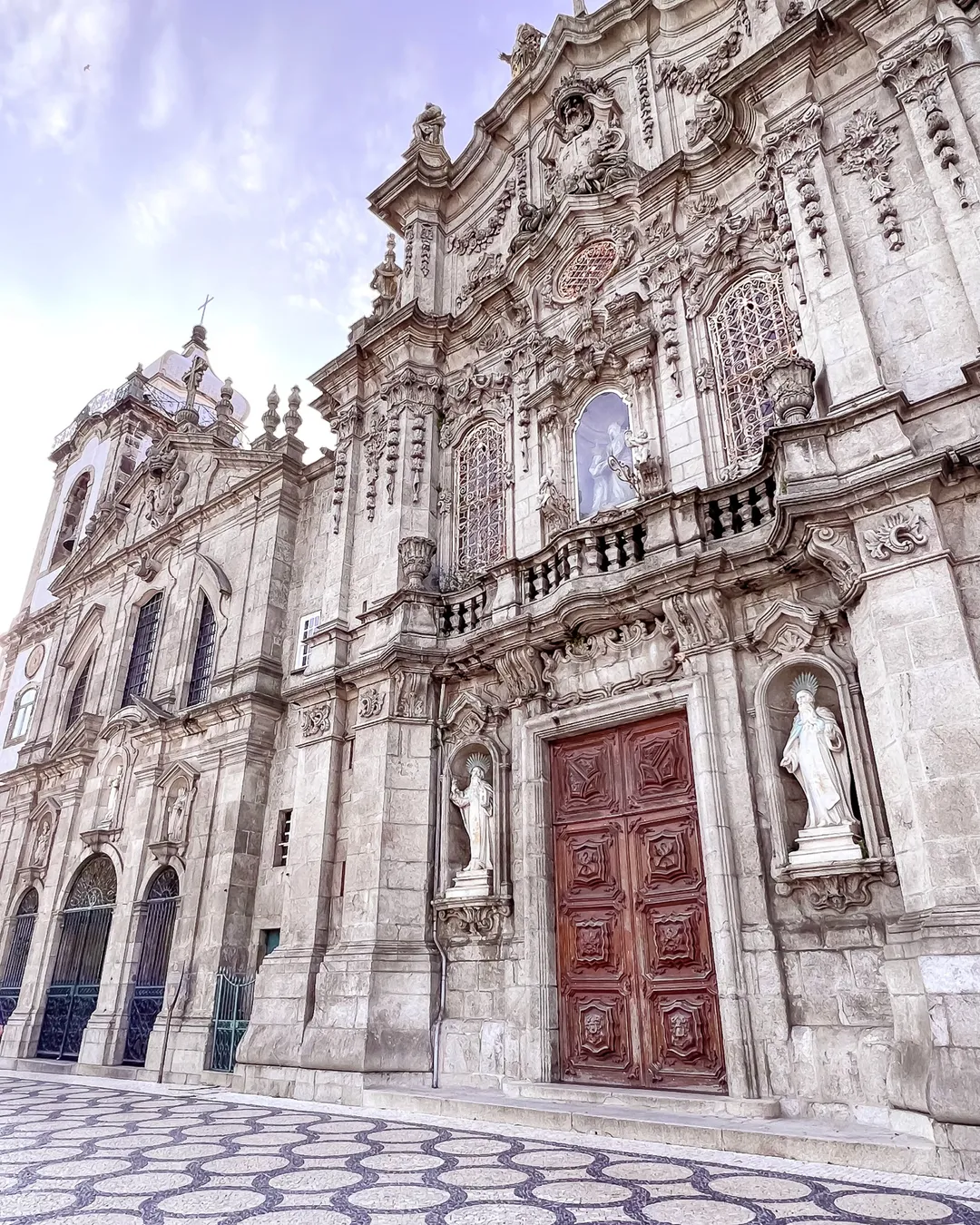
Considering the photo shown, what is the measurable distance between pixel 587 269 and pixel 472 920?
9798 millimetres

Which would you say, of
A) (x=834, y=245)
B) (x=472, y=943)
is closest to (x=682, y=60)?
(x=834, y=245)

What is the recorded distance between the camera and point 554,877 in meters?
9.77

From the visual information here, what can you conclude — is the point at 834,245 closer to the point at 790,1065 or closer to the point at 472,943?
the point at 790,1065

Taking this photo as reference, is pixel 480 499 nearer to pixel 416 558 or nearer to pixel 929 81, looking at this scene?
pixel 416 558

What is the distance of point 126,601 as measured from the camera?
1964 centimetres

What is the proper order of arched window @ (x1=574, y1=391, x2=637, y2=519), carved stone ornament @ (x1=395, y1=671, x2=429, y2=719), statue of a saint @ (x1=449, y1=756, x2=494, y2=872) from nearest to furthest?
statue of a saint @ (x1=449, y1=756, x2=494, y2=872)
arched window @ (x1=574, y1=391, x2=637, y2=519)
carved stone ornament @ (x1=395, y1=671, x2=429, y2=719)

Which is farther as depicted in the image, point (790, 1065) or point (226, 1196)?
point (790, 1065)

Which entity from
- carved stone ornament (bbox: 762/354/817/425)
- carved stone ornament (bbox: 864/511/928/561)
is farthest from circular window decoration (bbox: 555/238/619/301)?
carved stone ornament (bbox: 864/511/928/561)

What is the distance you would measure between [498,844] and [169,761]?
26.9 feet

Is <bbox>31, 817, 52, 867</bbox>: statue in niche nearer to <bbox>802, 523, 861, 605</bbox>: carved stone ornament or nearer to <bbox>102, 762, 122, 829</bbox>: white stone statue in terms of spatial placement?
<bbox>102, 762, 122, 829</bbox>: white stone statue

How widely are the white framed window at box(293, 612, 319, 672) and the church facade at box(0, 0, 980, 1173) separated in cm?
47

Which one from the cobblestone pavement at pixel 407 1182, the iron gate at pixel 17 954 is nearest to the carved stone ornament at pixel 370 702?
the cobblestone pavement at pixel 407 1182

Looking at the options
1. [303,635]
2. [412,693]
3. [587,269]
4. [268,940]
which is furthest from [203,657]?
[587,269]

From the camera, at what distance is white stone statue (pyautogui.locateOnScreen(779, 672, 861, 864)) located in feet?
24.2
